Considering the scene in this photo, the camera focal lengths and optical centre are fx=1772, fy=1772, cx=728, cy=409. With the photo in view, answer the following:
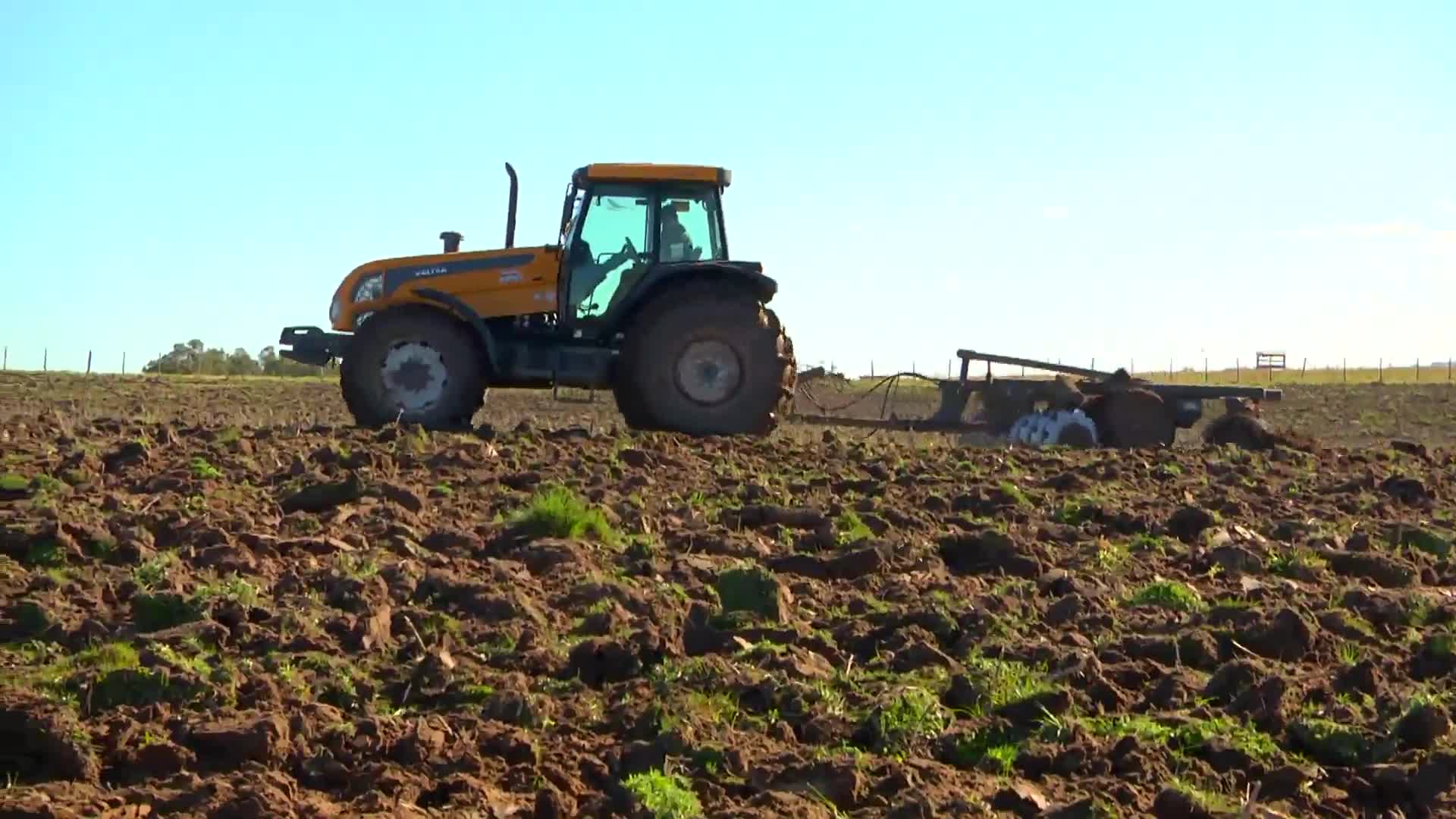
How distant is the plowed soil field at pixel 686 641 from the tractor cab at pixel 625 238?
2.59m

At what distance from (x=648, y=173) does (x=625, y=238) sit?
2.01 feet

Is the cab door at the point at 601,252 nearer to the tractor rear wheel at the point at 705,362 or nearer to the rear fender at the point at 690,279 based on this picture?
the rear fender at the point at 690,279

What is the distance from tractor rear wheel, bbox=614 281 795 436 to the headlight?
86.9 inches

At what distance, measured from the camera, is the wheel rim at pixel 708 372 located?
14172 mm

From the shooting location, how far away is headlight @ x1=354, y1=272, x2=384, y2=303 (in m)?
14.8

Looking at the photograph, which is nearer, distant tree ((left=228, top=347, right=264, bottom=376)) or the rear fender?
the rear fender

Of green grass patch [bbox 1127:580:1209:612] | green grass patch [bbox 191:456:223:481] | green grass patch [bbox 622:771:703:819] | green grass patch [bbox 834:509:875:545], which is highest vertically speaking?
green grass patch [bbox 191:456:223:481]

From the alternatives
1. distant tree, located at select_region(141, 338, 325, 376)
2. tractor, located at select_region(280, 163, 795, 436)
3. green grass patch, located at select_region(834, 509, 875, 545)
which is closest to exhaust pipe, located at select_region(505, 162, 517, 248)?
tractor, located at select_region(280, 163, 795, 436)

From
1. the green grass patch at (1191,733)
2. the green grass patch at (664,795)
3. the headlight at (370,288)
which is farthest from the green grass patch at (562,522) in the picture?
the headlight at (370,288)

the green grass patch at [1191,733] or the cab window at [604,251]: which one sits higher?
the cab window at [604,251]

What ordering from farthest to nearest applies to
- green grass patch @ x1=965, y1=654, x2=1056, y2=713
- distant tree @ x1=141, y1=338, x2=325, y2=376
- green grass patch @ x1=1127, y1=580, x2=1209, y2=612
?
1. distant tree @ x1=141, y1=338, x2=325, y2=376
2. green grass patch @ x1=1127, y1=580, x2=1209, y2=612
3. green grass patch @ x1=965, y1=654, x2=1056, y2=713

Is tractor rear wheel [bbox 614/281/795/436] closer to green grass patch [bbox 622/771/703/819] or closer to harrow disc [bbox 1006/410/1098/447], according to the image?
harrow disc [bbox 1006/410/1098/447]

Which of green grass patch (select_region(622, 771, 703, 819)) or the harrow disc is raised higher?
the harrow disc

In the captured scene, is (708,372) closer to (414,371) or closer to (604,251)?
(604,251)
